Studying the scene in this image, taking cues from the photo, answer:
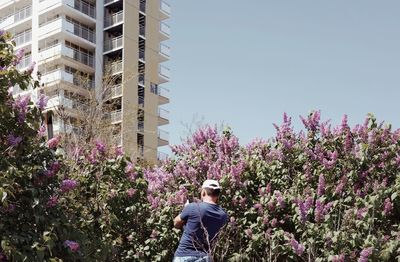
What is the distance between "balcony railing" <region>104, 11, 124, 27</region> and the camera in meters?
49.6

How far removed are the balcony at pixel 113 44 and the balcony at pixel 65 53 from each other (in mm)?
1645

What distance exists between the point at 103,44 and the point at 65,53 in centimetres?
506

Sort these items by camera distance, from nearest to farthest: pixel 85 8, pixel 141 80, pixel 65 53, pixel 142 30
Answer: pixel 65 53 → pixel 85 8 → pixel 141 80 → pixel 142 30

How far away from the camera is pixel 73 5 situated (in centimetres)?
4759

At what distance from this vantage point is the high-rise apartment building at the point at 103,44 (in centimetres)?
4634

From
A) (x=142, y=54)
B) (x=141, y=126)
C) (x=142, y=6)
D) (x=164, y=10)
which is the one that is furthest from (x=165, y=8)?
(x=141, y=126)

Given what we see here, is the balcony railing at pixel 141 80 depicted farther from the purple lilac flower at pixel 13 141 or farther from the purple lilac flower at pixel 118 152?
the purple lilac flower at pixel 13 141

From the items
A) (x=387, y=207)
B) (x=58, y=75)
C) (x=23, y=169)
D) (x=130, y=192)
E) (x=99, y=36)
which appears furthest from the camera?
(x=99, y=36)

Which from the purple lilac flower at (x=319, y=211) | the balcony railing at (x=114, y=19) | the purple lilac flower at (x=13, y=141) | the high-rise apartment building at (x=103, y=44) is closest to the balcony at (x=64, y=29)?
the high-rise apartment building at (x=103, y=44)

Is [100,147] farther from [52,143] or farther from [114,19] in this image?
[114,19]

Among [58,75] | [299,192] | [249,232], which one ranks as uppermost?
[58,75]

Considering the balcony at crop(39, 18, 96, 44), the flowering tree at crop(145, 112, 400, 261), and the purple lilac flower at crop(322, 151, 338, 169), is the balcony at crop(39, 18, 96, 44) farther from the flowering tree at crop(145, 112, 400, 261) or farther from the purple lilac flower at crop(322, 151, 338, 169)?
the purple lilac flower at crop(322, 151, 338, 169)

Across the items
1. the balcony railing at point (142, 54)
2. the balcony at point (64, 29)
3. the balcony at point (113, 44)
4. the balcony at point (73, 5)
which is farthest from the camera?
the balcony railing at point (142, 54)

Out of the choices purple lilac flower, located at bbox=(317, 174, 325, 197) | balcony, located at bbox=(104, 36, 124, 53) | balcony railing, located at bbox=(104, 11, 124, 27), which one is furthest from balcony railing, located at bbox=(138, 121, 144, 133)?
purple lilac flower, located at bbox=(317, 174, 325, 197)
